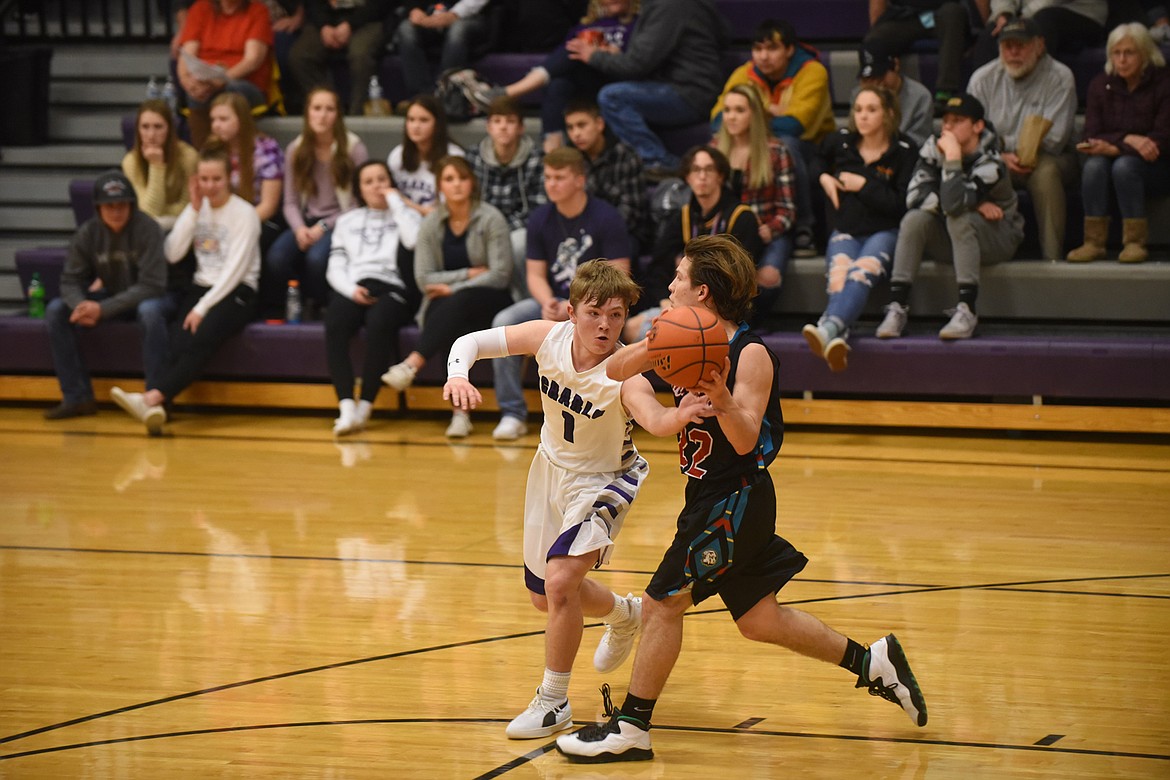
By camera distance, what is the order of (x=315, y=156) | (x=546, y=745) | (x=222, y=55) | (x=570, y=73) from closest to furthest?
(x=546, y=745) → (x=315, y=156) → (x=570, y=73) → (x=222, y=55)

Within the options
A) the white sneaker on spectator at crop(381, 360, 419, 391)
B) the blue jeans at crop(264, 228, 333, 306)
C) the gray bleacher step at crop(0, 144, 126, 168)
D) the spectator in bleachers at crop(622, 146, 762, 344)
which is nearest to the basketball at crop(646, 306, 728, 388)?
the spectator in bleachers at crop(622, 146, 762, 344)

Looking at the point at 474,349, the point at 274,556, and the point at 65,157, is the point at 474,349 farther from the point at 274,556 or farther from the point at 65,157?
the point at 65,157

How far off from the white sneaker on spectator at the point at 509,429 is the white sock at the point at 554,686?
4262 millimetres

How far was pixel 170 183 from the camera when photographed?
941 centimetres

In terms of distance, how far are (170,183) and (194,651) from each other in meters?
5.55

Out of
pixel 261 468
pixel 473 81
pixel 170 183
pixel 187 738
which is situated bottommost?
pixel 261 468

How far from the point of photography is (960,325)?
311 inches

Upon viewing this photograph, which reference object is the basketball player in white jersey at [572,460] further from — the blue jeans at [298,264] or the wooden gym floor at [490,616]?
the blue jeans at [298,264]

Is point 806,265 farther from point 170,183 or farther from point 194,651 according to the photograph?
point 194,651

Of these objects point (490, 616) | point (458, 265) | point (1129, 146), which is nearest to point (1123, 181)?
point (1129, 146)

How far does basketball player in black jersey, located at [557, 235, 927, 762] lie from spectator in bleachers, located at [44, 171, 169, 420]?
5.89 m

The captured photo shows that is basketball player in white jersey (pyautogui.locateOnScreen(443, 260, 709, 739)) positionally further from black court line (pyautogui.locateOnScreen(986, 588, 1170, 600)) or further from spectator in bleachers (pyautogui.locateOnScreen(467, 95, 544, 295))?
spectator in bleachers (pyautogui.locateOnScreen(467, 95, 544, 295))

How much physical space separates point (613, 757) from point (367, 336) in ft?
17.0

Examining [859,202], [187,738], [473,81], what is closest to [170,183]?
[473,81]
